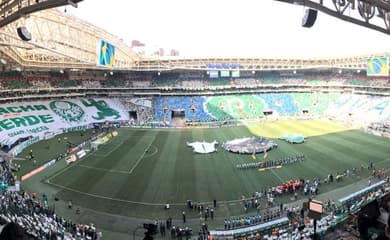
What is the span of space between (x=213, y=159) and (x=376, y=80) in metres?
44.6

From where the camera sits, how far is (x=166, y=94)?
224 ft

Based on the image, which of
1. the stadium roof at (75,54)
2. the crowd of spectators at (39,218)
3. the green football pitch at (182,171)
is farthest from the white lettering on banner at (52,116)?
the crowd of spectators at (39,218)

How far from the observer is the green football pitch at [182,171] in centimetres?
2623

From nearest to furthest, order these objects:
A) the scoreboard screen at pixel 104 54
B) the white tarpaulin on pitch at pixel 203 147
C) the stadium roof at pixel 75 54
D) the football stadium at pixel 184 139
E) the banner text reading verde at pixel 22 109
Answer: the football stadium at pixel 184 139 < the white tarpaulin on pitch at pixel 203 147 < the scoreboard screen at pixel 104 54 < the stadium roof at pixel 75 54 < the banner text reading verde at pixel 22 109

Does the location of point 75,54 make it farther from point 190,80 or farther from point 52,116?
point 190,80

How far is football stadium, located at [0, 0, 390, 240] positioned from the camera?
68.5 ft

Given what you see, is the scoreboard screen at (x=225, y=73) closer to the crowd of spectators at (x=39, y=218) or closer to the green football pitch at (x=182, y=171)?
the green football pitch at (x=182, y=171)

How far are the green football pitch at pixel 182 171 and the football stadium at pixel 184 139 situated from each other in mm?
178

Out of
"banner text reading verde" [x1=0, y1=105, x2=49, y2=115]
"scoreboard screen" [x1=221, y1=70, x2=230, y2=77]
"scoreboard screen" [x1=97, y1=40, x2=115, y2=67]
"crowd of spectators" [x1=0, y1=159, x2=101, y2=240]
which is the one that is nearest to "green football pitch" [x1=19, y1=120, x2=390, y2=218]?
"crowd of spectators" [x1=0, y1=159, x2=101, y2=240]

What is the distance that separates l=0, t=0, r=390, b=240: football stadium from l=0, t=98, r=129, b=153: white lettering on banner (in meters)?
0.28

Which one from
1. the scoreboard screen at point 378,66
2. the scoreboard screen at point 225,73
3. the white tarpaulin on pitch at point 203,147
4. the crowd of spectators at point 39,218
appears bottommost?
the crowd of spectators at point 39,218

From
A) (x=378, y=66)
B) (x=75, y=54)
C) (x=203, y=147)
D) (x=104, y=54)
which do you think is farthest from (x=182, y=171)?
(x=378, y=66)

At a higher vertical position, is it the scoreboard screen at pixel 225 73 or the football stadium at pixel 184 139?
the scoreboard screen at pixel 225 73

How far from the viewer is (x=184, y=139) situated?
1811 inches
